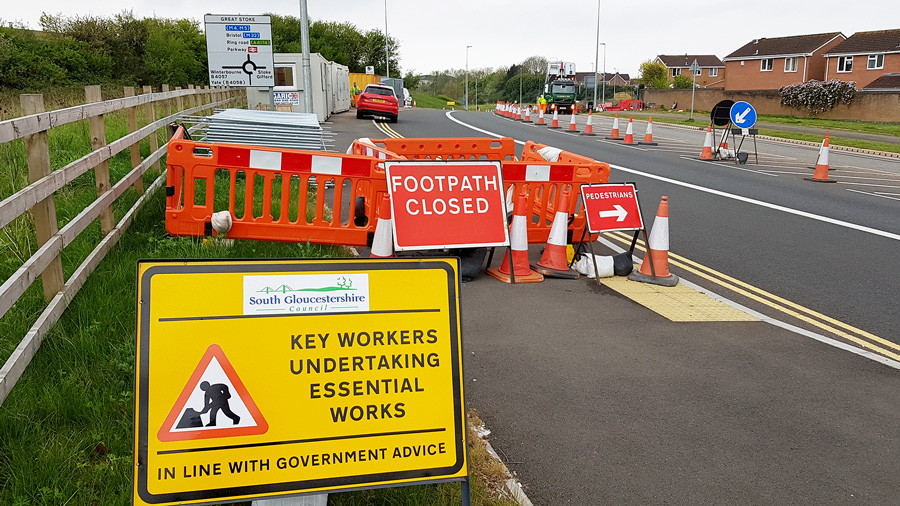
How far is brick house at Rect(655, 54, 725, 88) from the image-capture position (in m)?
88.2

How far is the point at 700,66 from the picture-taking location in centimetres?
8806

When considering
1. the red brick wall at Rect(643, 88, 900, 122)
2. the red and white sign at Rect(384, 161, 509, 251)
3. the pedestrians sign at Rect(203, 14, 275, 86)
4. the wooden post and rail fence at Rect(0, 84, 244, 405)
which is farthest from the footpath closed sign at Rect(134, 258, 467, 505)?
the red brick wall at Rect(643, 88, 900, 122)

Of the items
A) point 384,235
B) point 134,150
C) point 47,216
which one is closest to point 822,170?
point 384,235

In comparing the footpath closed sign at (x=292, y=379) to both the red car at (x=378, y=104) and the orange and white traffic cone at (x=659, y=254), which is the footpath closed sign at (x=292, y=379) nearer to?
the orange and white traffic cone at (x=659, y=254)

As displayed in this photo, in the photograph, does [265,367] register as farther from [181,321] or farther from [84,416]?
[84,416]

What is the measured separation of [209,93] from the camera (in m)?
17.9

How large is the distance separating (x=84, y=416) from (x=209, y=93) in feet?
51.2

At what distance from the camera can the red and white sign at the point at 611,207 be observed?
7.43 meters

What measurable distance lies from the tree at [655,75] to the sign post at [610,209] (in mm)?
78896

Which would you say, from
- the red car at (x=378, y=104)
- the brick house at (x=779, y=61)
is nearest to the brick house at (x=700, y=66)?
the brick house at (x=779, y=61)

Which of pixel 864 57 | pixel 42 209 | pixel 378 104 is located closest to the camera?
pixel 42 209

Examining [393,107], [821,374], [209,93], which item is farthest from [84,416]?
[393,107]

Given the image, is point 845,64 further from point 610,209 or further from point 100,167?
point 100,167

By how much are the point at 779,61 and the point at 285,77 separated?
156ft
